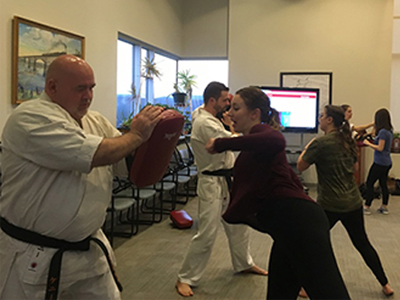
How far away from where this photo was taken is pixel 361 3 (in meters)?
7.47

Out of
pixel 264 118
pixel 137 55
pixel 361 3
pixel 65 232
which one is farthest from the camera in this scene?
pixel 361 3

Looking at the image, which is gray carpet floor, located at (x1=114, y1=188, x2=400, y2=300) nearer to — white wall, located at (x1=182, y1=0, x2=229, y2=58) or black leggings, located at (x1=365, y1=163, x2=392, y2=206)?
black leggings, located at (x1=365, y1=163, x2=392, y2=206)

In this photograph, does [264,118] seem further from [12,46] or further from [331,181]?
[12,46]

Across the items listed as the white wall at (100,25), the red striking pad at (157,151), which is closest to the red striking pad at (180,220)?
the white wall at (100,25)

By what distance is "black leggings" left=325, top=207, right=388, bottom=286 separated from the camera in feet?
9.57

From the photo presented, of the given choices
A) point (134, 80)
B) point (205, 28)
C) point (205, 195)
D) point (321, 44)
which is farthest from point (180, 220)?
point (205, 28)

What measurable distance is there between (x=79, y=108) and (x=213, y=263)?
8.35 feet

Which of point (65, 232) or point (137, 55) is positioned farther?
point (137, 55)

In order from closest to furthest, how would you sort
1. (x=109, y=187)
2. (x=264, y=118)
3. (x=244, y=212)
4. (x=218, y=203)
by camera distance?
(x=109, y=187) → (x=244, y=212) → (x=264, y=118) → (x=218, y=203)

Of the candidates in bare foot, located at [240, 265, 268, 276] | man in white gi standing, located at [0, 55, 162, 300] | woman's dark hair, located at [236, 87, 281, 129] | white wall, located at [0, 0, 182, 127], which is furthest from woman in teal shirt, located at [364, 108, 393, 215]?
man in white gi standing, located at [0, 55, 162, 300]

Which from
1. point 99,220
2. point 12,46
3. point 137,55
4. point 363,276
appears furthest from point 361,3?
point 99,220

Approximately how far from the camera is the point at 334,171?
2896mm

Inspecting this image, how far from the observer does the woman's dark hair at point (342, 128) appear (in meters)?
2.90

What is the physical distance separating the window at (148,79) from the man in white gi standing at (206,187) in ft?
9.76
